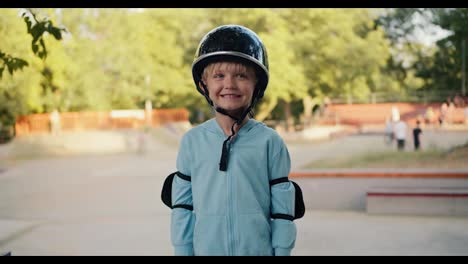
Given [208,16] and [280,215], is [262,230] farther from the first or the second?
[208,16]

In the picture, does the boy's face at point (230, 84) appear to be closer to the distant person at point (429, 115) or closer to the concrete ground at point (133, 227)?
the concrete ground at point (133, 227)

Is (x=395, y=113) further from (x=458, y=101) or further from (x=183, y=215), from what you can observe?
(x=183, y=215)

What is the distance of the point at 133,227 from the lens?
6.50 m

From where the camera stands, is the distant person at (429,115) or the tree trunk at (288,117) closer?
the distant person at (429,115)

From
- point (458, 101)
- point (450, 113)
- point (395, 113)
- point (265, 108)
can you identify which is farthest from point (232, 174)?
point (265, 108)

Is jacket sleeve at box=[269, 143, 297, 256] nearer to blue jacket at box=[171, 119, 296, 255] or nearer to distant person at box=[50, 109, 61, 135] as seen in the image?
blue jacket at box=[171, 119, 296, 255]

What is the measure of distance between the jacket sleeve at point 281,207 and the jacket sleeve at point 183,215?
0.28 m

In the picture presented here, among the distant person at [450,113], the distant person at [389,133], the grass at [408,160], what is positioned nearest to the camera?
the grass at [408,160]

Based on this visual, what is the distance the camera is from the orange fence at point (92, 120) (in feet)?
68.4

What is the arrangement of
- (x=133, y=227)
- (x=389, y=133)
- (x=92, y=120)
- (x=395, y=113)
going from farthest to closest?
(x=92, y=120) < (x=395, y=113) < (x=389, y=133) < (x=133, y=227)

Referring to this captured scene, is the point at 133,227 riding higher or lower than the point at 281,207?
lower

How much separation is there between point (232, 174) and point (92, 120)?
809 inches

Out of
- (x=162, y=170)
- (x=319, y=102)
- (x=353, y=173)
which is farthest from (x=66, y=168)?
(x=353, y=173)

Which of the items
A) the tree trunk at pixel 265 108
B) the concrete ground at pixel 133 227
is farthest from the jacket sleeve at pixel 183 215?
the tree trunk at pixel 265 108
